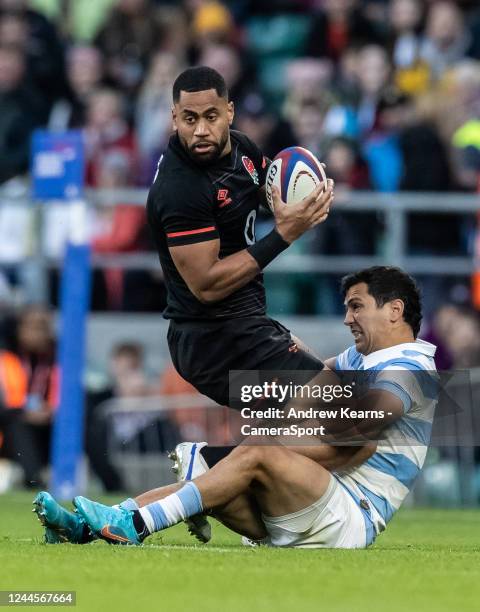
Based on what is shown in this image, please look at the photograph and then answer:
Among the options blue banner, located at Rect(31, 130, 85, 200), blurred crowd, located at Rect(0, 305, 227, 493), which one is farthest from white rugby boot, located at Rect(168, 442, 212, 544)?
blurred crowd, located at Rect(0, 305, 227, 493)

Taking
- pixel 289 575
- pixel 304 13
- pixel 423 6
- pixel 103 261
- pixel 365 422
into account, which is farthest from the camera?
pixel 304 13

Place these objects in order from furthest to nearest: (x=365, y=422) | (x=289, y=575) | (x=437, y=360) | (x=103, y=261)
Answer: (x=103, y=261), (x=437, y=360), (x=365, y=422), (x=289, y=575)

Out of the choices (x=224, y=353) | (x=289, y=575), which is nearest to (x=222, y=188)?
(x=224, y=353)

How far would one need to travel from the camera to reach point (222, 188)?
24.8 feet

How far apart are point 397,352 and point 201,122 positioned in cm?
141

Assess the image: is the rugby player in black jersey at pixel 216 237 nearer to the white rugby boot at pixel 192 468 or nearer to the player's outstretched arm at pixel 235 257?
the player's outstretched arm at pixel 235 257

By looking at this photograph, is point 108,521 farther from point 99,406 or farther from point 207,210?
point 99,406

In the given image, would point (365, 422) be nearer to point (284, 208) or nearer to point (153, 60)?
point (284, 208)

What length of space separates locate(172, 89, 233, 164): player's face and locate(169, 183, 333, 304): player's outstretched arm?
1.41ft

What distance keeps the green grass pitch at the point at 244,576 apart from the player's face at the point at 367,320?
95cm

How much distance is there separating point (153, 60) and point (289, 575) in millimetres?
10967

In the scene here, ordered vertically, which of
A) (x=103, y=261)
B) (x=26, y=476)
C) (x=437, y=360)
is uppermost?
(x=103, y=261)

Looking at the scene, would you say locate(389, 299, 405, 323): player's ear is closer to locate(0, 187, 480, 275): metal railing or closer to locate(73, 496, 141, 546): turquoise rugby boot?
locate(73, 496, 141, 546): turquoise rugby boot

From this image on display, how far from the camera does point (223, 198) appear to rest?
24.8 ft
